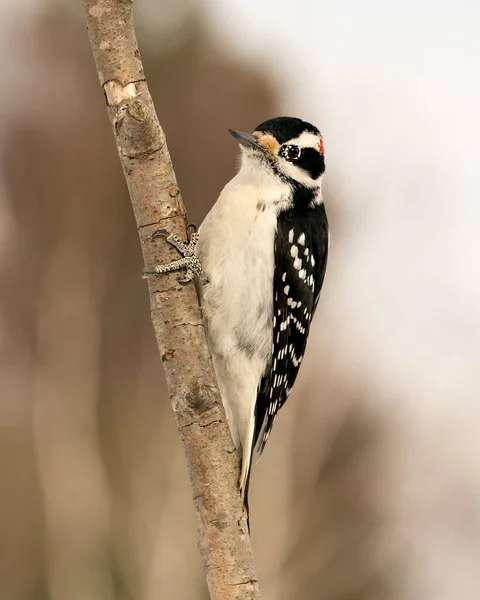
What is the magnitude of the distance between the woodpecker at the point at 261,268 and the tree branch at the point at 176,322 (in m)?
0.49

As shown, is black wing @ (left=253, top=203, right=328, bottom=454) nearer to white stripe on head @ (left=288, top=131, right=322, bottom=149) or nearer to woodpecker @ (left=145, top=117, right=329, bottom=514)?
woodpecker @ (left=145, top=117, right=329, bottom=514)

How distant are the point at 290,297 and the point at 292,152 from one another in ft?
1.62

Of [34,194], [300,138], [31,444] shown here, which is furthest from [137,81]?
[34,194]

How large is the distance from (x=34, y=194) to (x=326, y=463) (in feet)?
15.2

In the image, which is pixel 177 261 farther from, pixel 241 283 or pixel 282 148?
pixel 282 148

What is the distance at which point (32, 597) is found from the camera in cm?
798

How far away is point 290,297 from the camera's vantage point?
275 cm

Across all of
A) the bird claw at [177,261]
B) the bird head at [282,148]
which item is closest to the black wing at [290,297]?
the bird head at [282,148]

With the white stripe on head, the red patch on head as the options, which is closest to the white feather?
the white stripe on head

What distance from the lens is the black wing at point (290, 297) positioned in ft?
8.80

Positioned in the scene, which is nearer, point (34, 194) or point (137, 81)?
point (137, 81)

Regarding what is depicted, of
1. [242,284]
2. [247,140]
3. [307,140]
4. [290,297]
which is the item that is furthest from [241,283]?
[307,140]

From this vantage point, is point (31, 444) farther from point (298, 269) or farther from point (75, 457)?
point (298, 269)

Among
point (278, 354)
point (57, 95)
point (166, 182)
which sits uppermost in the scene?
point (57, 95)
